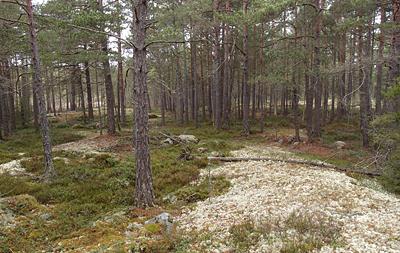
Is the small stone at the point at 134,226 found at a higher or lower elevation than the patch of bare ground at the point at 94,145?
lower

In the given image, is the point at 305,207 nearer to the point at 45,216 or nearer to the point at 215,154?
the point at 45,216

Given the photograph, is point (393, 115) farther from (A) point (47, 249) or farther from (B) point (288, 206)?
(A) point (47, 249)

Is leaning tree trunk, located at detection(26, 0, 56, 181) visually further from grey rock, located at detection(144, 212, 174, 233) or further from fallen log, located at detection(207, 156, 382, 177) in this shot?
fallen log, located at detection(207, 156, 382, 177)

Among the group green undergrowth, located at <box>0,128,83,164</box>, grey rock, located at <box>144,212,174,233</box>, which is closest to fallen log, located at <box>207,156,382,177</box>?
grey rock, located at <box>144,212,174,233</box>

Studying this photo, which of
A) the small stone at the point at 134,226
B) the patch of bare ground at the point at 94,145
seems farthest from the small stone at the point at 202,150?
the small stone at the point at 134,226

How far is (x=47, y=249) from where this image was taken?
7312mm

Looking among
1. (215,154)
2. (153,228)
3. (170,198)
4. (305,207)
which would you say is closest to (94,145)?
(215,154)

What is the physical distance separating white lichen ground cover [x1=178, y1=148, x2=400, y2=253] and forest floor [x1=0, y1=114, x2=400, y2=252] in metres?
0.03

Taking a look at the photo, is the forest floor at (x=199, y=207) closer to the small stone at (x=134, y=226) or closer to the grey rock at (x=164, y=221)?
the small stone at (x=134, y=226)

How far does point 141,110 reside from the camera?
30.0ft

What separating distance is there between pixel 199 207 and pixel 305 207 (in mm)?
3153

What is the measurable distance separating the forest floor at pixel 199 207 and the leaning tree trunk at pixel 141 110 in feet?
2.34

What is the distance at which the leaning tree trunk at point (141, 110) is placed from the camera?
9.03 meters

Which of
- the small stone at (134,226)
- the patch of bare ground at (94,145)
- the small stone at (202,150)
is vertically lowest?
the small stone at (134,226)
